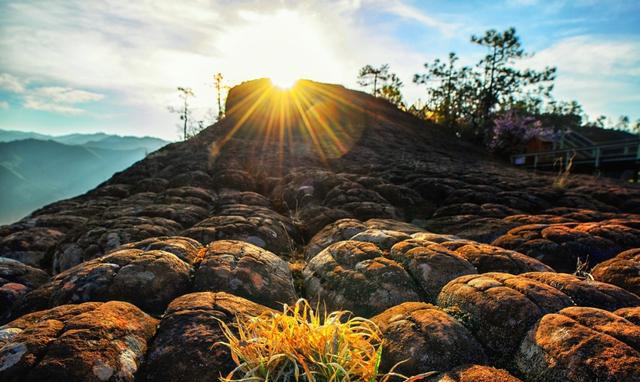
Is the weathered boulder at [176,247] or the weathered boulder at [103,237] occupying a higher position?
the weathered boulder at [176,247]

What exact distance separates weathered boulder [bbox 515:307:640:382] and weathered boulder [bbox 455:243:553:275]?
1701 mm

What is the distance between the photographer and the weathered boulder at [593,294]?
3473 mm

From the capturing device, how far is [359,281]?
179 inches

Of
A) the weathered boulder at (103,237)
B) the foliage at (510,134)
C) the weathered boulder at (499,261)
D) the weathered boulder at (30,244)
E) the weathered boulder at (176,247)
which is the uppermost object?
the foliage at (510,134)

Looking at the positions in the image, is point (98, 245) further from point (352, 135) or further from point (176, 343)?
point (352, 135)

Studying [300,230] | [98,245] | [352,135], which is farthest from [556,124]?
[98,245]

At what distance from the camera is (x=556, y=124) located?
2498 inches

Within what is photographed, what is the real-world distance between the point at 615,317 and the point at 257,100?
28.3 metres

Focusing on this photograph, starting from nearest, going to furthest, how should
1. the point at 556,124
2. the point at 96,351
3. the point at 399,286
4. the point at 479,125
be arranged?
the point at 96,351 < the point at 399,286 < the point at 479,125 < the point at 556,124

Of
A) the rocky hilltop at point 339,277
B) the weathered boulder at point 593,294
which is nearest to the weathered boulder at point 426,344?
the rocky hilltop at point 339,277

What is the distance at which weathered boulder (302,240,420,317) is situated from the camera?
4.26 metres

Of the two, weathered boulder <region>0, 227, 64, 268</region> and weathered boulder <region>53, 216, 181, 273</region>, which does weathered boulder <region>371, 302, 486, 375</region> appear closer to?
weathered boulder <region>53, 216, 181, 273</region>

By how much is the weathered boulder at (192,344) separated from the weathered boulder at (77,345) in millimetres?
138

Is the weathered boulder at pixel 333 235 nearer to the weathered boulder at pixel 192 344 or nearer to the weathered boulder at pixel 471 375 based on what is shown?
the weathered boulder at pixel 192 344
